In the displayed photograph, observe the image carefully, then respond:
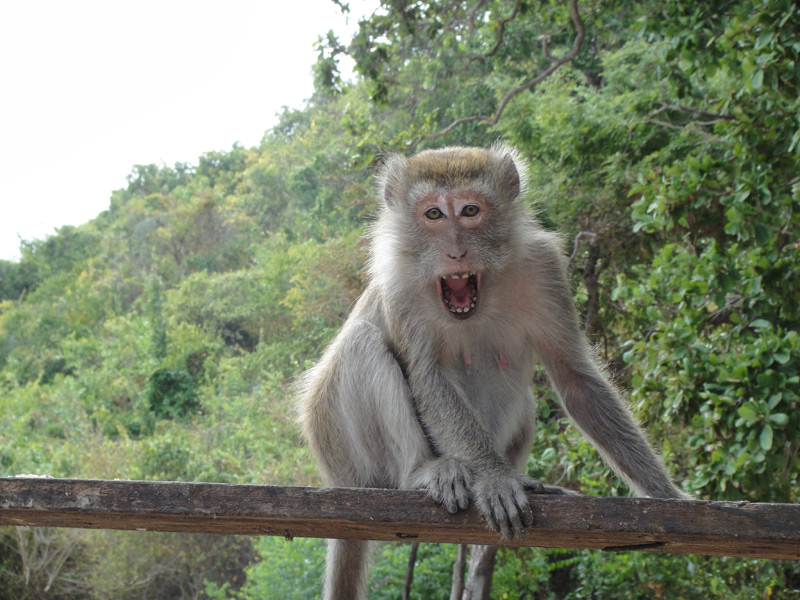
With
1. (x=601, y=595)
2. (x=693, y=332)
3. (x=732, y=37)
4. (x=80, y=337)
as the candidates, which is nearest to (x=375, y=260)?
(x=693, y=332)

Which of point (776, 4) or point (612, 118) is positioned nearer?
point (776, 4)

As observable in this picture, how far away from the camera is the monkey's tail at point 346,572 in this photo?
302 centimetres

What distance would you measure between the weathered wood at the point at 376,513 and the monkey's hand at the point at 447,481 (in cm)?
6

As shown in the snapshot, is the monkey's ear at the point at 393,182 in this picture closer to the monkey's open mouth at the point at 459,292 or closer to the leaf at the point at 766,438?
the monkey's open mouth at the point at 459,292

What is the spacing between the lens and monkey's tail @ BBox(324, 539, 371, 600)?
3.02 metres

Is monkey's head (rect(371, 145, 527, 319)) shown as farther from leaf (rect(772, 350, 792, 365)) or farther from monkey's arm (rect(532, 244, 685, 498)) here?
leaf (rect(772, 350, 792, 365))

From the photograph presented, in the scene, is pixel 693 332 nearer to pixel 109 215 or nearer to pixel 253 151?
pixel 253 151

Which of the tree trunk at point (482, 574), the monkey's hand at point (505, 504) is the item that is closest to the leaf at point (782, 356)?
the monkey's hand at point (505, 504)

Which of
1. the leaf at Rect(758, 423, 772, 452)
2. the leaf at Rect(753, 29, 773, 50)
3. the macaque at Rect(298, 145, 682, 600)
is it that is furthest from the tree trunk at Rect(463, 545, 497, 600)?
the leaf at Rect(753, 29, 773, 50)

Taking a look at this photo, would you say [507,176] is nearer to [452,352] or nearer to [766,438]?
[452,352]

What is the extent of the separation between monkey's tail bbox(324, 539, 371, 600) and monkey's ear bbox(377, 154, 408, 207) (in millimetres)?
1459

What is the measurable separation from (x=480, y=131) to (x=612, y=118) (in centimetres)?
485

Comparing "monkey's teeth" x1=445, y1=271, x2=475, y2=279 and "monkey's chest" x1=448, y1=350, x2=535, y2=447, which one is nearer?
"monkey's teeth" x1=445, y1=271, x2=475, y2=279

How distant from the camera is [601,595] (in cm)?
789
